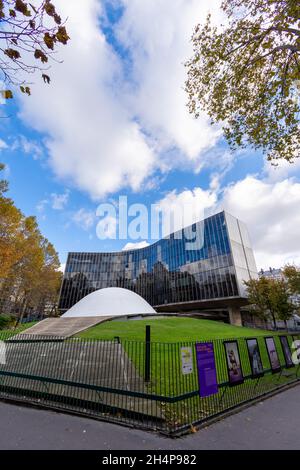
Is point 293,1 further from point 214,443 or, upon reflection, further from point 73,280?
point 73,280

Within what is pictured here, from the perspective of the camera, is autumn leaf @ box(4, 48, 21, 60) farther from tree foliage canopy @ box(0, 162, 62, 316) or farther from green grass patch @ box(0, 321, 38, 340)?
tree foliage canopy @ box(0, 162, 62, 316)

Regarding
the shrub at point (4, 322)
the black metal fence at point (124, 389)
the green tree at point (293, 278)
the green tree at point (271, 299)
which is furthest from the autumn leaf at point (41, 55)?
the green tree at point (293, 278)

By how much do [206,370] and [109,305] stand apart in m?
24.4

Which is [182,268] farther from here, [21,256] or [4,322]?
[4,322]

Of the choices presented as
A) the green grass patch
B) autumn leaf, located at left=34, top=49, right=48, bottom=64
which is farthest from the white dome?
autumn leaf, located at left=34, top=49, right=48, bottom=64

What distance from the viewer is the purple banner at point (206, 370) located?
546cm

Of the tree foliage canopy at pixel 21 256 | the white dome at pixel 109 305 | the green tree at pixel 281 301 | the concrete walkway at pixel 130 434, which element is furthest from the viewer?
the green tree at pixel 281 301

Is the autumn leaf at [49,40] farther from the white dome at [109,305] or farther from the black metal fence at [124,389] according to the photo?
the white dome at [109,305]

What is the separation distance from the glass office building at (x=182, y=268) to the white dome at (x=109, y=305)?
16956 mm

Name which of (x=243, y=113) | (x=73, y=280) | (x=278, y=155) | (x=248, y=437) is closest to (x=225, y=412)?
(x=248, y=437)

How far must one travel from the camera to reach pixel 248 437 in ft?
14.3

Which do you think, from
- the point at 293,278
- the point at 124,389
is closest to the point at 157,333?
the point at 124,389

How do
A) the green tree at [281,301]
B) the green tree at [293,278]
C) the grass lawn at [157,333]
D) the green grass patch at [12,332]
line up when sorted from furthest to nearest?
the green tree at [281,301] < the green tree at [293,278] < the grass lawn at [157,333] < the green grass patch at [12,332]

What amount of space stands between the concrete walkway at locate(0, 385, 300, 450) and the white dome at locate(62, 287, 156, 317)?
72.0 feet
